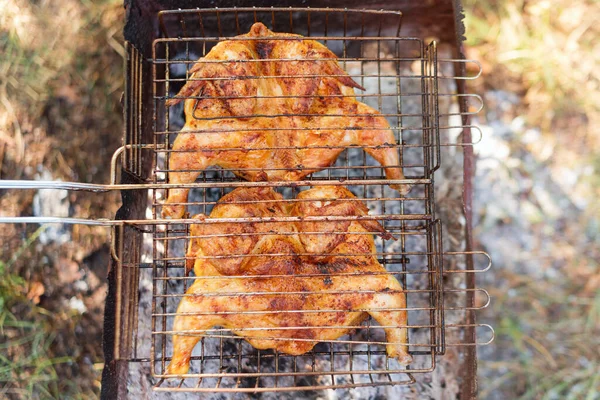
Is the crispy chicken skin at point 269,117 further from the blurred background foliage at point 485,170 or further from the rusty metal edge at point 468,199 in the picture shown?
the blurred background foliage at point 485,170

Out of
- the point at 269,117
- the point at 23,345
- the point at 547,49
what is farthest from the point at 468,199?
the point at 23,345

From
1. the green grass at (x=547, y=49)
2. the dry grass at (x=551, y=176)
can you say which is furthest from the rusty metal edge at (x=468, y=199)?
the green grass at (x=547, y=49)

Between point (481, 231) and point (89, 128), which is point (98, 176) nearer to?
point (89, 128)

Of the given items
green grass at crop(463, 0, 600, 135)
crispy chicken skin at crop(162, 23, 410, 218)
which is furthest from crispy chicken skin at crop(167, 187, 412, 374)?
green grass at crop(463, 0, 600, 135)

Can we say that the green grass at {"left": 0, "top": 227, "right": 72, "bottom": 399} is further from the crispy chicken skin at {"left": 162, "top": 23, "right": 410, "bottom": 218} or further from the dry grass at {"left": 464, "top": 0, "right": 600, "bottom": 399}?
the dry grass at {"left": 464, "top": 0, "right": 600, "bottom": 399}

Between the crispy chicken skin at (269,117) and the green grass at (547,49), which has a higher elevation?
the green grass at (547,49)

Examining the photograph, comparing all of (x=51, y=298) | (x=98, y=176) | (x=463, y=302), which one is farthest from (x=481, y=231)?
(x=51, y=298)

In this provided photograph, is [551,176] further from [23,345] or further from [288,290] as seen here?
[23,345]
